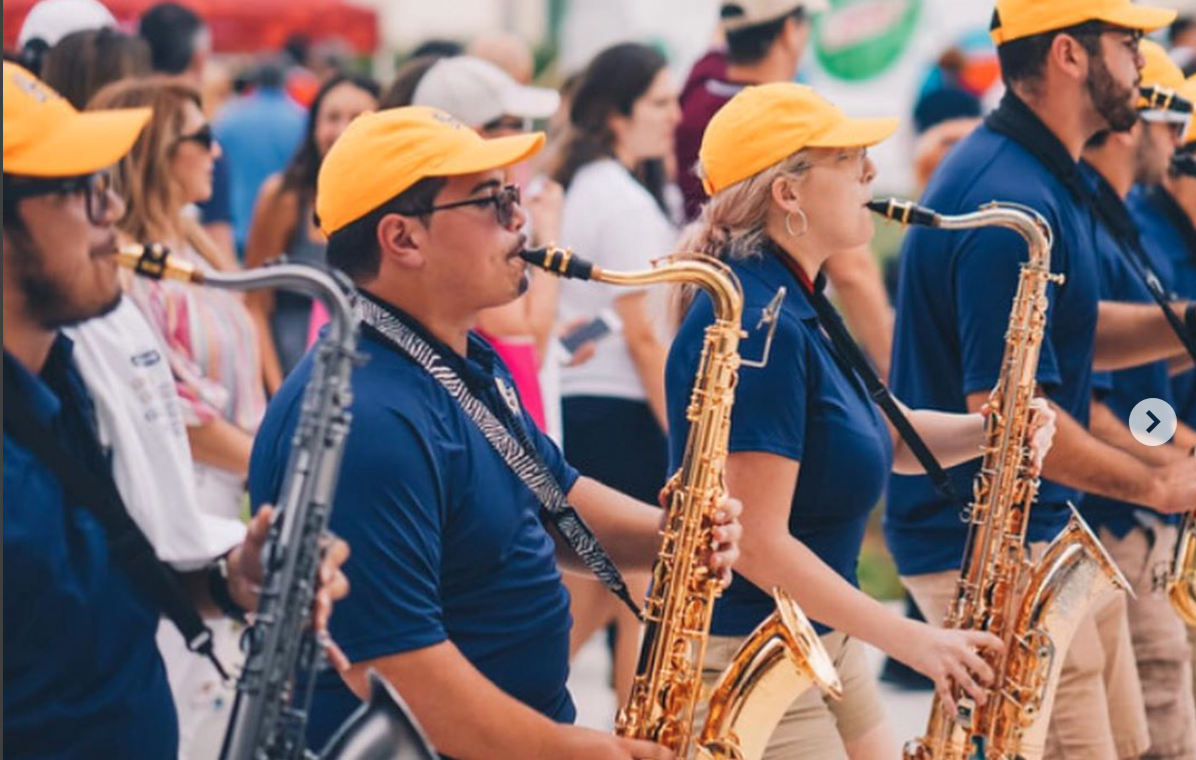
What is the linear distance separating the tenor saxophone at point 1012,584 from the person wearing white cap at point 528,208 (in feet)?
5.44

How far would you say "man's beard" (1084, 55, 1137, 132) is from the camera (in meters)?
5.73

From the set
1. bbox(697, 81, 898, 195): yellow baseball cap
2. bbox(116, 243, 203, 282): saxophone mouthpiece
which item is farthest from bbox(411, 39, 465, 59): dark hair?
bbox(116, 243, 203, 282): saxophone mouthpiece

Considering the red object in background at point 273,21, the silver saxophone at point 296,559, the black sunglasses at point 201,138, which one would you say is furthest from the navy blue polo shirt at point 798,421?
the red object in background at point 273,21

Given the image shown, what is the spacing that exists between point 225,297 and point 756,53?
258 cm

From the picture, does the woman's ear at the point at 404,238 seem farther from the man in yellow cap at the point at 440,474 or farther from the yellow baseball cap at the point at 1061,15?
the yellow baseball cap at the point at 1061,15

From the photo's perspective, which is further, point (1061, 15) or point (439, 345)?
point (1061, 15)

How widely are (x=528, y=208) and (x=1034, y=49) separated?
5.90ft

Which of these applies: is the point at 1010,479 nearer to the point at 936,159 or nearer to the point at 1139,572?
the point at 1139,572

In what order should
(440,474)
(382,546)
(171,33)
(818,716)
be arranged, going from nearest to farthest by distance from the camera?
(382,546) < (440,474) < (818,716) < (171,33)

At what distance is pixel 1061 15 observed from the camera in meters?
5.73

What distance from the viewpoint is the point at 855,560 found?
4715 millimetres

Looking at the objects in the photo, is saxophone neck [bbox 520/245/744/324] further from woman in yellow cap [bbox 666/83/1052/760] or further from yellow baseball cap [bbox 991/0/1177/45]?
yellow baseball cap [bbox 991/0/1177/45]

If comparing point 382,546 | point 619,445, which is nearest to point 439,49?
point 619,445

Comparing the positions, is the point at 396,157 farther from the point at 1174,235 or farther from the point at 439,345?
the point at 1174,235
